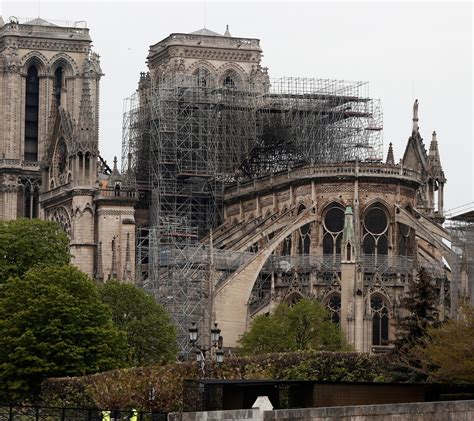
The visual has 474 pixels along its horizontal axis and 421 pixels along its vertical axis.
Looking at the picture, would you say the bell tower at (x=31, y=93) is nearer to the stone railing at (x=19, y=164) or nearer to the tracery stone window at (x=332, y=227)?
the stone railing at (x=19, y=164)

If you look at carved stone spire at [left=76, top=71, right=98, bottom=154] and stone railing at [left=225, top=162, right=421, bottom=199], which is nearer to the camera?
stone railing at [left=225, top=162, right=421, bottom=199]

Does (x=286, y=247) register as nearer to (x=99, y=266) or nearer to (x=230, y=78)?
(x=99, y=266)

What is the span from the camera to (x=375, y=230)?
369 ft

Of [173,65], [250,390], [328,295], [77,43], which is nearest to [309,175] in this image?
[328,295]

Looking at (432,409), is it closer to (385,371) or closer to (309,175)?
(385,371)

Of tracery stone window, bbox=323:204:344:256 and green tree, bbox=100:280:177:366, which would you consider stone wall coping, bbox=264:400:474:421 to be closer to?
green tree, bbox=100:280:177:366

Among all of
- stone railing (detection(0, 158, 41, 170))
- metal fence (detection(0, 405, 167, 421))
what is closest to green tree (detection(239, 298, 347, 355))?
metal fence (detection(0, 405, 167, 421))

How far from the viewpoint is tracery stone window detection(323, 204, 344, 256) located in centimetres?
11281

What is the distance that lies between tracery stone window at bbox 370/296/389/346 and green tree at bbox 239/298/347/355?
6.83 metres

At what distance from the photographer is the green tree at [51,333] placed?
252 ft

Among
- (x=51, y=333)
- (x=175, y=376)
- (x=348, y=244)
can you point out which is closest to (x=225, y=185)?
(x=348, y=244)

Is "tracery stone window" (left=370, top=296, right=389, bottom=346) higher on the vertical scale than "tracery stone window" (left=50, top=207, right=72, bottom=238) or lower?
lower

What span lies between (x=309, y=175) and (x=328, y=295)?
338 inches

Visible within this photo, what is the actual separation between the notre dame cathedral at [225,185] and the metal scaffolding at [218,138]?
112 millimetres
